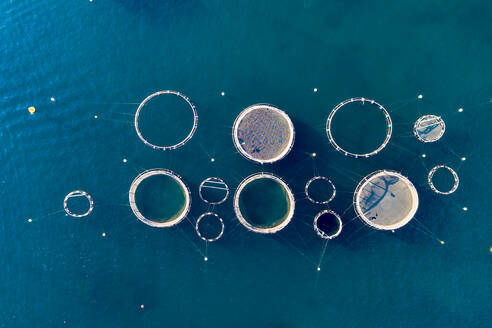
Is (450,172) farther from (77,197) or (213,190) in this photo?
(77,197)

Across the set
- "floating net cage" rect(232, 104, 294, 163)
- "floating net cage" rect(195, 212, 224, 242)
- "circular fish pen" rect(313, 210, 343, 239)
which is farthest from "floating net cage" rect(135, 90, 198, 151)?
"circular fish pen" rect(313, 210, 343, 239)

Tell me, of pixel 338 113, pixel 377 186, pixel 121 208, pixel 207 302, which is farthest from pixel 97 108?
pixel 377 186

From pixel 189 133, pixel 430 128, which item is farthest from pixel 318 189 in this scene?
pixel 189 133

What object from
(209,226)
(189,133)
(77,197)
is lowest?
(77,197)

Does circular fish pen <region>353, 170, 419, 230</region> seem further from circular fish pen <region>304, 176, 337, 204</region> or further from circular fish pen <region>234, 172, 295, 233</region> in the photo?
circular fish pen <region>234, 172, 295, 233</region>

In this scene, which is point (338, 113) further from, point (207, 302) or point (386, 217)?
point (207, 302)
